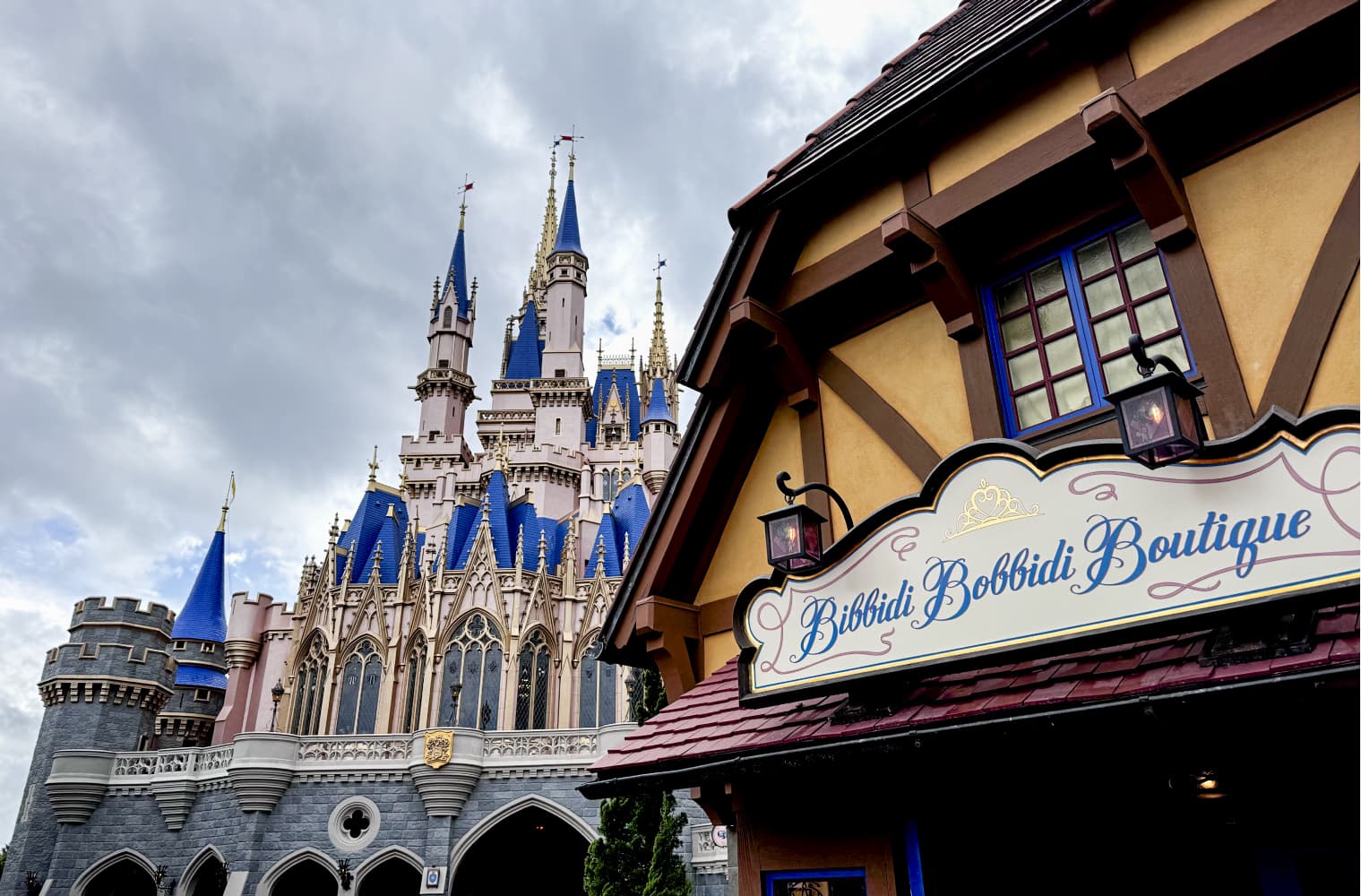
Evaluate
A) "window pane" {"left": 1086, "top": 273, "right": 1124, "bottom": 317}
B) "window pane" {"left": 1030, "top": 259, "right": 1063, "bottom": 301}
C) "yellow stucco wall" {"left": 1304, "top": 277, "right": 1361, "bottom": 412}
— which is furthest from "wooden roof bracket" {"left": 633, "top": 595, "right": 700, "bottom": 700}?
"yellow stucco wall" {"left": 1304, "top": 277, "right": 1361, "bottom": 412}

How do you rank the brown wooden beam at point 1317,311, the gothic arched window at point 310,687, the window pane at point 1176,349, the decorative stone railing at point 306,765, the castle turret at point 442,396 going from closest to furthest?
1. the brown wooden beam at point 1317,311
2. the window pane at point 1176,349
3. the decorative stone railing at point 306,765
4. the gothic arched window at point 310,687
5. the castle turret at point 442,396

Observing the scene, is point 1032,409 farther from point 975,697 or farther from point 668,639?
point 668,639

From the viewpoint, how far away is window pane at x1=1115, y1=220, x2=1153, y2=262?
6117mm

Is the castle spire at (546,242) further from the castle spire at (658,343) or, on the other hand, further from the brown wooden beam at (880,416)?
the brown wooden beam at (880,416)

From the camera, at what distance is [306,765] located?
2650 centimetres

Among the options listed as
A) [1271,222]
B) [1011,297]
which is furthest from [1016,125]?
[1271,222]

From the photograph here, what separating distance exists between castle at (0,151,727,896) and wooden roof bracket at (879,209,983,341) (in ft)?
65.3

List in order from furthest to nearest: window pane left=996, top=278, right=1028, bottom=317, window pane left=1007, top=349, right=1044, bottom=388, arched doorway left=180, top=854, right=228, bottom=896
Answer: arched doorway left=180, top=854, right=228, bottom=896, window pane left=996, top=278, right=1028, bottom=317, window pane left=1007, top=349, right=1044, bottom=388

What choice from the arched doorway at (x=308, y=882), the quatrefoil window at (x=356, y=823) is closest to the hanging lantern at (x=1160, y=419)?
the quatrefoil window at (x=356, y=823)

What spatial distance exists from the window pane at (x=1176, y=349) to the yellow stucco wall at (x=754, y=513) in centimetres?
299

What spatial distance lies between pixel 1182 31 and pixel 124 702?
35189 millimetres

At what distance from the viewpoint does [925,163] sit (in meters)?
7.14

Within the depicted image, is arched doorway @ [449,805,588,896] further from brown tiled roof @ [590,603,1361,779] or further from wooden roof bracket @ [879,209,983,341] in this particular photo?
wooden roof bracket @ [879,209,983,341]

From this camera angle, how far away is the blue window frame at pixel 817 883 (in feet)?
18.9
